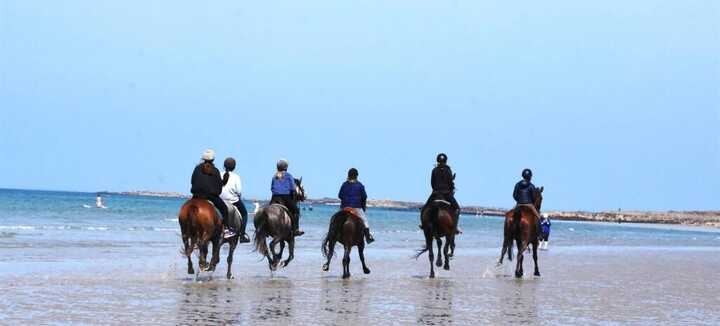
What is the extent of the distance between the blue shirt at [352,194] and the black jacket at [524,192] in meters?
3.34

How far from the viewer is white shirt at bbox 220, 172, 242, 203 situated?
19.1 m

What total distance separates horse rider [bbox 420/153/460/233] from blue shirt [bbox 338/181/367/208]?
5.59ft

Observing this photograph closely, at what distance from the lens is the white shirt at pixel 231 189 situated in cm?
1908

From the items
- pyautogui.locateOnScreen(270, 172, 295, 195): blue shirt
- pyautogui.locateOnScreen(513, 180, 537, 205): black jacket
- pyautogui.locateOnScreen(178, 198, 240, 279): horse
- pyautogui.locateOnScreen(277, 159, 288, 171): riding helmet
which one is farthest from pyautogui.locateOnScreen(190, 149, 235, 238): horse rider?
pyautogui.locateOnScreen(513, 180, 537, 205): black jacket

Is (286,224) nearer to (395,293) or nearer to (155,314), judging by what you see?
(395,293)

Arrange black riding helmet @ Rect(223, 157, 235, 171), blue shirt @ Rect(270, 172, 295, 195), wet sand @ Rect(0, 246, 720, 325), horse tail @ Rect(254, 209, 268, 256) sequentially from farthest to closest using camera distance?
blue shirt @ Rect(270, 172, 295, 195) < horse tail @ Rect(254, 209, 268, 256) < black riding helmet @ Rect(223, 157, 235, 171) < wet sand @ Rect(0, 246, 720, 325)

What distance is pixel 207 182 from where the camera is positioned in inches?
706

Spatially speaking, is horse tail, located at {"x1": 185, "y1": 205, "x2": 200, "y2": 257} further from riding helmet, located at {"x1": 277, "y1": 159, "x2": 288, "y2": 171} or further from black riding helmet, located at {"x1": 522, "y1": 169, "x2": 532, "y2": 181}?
black riding helmet, located at {"x1": 522, "y1": 169, "x2": 532, "y2": 181}

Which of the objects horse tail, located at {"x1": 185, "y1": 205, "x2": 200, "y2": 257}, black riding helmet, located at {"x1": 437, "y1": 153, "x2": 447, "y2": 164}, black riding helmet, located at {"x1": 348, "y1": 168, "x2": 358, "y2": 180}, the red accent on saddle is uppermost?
black riding helmet, located at {"x1": 437, "y1": 153, "x2": 447, "y2": 164}

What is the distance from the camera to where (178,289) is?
→ 16.2 m

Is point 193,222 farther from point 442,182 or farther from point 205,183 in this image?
point 442,182

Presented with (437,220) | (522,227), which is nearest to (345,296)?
(437,220)

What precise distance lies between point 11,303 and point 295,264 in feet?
38.0

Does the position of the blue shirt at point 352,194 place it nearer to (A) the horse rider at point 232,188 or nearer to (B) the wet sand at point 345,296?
(B) the wet sand at point 345,296
